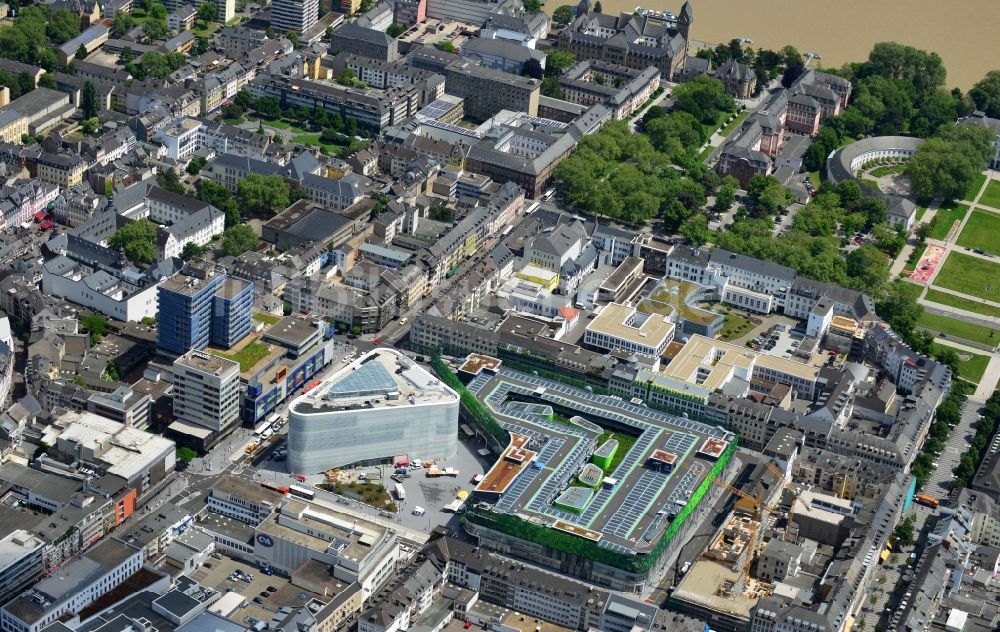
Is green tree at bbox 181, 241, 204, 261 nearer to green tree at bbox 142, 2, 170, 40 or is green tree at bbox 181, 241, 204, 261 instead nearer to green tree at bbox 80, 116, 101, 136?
green tree at bbox 80, 116, 101, 136

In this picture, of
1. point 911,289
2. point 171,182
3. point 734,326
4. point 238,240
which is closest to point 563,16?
point 171,182

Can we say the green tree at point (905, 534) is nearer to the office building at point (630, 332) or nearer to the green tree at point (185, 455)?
the office building at point (630, 332)

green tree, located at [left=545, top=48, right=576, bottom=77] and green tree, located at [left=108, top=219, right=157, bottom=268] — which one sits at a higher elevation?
green tree, located at [left=545, top=48, right=576, bottom=77]

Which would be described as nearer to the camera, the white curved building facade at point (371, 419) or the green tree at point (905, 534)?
the green tree at point (905, 534)

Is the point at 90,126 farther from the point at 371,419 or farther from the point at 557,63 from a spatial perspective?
the point at 371,419

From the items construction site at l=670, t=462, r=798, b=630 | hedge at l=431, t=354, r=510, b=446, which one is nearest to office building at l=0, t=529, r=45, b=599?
hedge at l=431, t=354, r=510, b=446

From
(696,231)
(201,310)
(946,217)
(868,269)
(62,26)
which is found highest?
(201,310)

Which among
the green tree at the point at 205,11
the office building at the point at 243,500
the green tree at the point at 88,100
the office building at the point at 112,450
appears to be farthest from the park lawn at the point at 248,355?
the green tree at the point at 205,11
